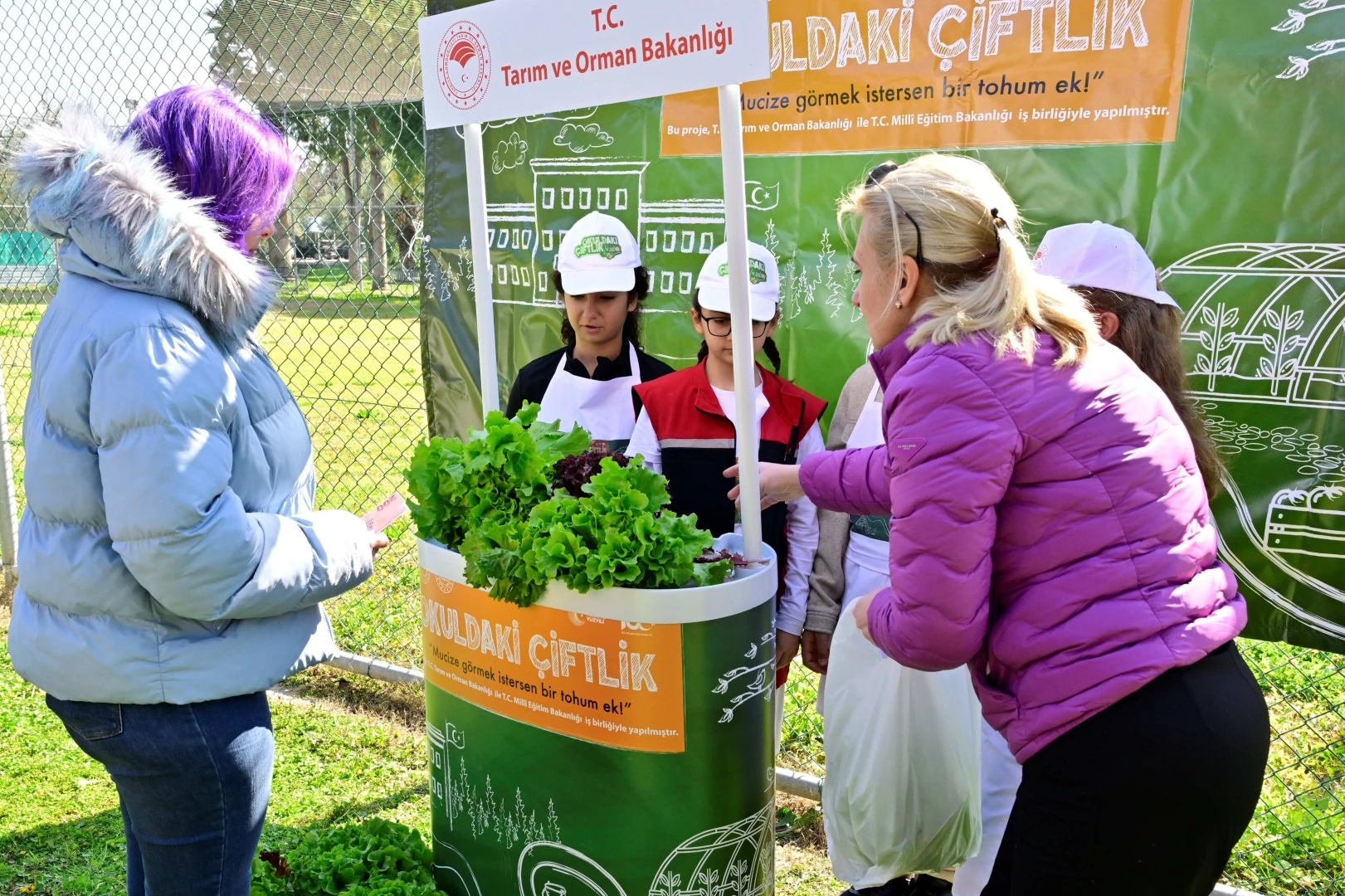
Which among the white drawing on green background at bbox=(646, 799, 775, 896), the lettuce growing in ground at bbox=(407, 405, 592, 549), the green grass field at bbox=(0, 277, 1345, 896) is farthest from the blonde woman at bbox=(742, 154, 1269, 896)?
the green grass field at bbox=(0, 277, 1345, 896)

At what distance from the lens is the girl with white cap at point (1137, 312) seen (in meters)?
2.30

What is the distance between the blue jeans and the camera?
6.66ft

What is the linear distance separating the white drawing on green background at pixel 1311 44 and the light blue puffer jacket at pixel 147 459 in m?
2.54

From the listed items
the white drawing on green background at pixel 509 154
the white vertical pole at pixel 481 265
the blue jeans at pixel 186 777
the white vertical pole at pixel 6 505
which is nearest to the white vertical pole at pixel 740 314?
the white vertical pole at pixel 481 265

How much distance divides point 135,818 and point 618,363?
1.89m

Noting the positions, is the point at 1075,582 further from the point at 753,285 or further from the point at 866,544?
the point at 753,285

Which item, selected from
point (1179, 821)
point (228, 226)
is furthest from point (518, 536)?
point (1179, 821)

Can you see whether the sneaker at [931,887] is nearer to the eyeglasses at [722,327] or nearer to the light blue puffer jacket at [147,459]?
the eyeglasses at [722,327]

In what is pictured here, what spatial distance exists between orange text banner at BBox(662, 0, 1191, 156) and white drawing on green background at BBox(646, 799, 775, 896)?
202 centimetres

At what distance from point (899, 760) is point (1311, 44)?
2.10 meters

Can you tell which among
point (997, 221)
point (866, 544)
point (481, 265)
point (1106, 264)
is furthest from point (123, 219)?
point (1106, 264)

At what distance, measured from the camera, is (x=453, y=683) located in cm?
221

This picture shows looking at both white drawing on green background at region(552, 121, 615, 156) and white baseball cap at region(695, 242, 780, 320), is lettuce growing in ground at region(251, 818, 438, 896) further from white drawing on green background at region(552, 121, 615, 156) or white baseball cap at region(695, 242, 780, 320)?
white drawing on green background at region(552, 121, 615, 156)

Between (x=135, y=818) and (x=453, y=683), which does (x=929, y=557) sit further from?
(x=135, y=818)
